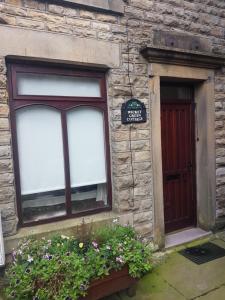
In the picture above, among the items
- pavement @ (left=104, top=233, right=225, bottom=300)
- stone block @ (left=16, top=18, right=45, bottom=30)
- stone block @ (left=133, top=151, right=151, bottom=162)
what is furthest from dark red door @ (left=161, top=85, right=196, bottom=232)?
stone block @ (left=16, top=18, right=45, bottom=30)

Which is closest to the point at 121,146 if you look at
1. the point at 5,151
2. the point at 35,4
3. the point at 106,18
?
the point at 5,151

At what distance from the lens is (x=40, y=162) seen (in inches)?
119

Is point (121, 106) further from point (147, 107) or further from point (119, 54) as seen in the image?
point (119, 54)

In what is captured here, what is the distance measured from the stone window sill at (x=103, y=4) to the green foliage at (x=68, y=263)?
8.77 ft

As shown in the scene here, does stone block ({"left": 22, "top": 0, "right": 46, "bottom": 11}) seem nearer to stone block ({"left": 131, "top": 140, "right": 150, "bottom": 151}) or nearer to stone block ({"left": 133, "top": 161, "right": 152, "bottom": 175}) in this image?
stone block ({"left": 131, "top": 140, "right": 150, "bottom": 151})

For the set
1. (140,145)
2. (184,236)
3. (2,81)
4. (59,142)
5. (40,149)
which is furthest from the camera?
(184,236)

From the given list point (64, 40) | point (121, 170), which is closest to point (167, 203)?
point (121, 170)

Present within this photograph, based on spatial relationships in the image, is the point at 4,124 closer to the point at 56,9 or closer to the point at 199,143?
the point at 56,9

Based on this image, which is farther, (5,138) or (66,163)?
(66,163)

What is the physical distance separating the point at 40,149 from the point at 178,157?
2297 millimetres

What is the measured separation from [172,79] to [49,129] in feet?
6.74

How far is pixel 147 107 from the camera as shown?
3578 mm

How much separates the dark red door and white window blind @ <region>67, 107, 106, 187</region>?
1.16 m

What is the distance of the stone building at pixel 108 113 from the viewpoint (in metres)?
2.83
